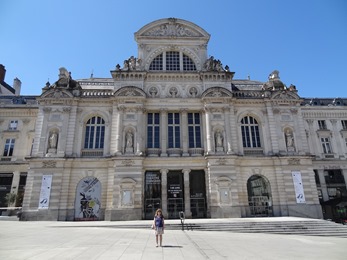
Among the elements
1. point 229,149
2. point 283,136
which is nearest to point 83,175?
point 229,149

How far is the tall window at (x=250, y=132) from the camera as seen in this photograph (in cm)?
3306

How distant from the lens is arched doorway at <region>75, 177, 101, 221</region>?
93.7ft

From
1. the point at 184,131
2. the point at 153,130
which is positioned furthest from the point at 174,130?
the point at 153,130

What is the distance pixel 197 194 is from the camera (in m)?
30.4

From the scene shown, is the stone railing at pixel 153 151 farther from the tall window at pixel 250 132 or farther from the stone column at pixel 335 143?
the stone column at pixel 335 143

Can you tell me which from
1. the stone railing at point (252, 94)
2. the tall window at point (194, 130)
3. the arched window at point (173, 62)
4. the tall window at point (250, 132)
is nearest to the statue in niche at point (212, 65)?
the arched window at point (173, 62)

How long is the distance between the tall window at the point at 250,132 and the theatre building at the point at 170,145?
146 mm

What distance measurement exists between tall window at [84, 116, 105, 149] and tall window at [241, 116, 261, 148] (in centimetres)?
1953

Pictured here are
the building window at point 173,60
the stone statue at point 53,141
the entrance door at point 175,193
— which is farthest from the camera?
the building window at point 173,60

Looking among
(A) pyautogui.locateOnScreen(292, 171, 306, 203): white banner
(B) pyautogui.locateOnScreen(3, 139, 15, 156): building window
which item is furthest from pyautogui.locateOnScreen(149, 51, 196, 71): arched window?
(B) pyautogui.locateOnScreen(3, 139, 15, 156): building window

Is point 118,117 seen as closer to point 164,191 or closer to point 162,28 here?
point 164,191

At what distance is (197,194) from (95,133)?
15793 mm

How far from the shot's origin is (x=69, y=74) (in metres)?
34.5

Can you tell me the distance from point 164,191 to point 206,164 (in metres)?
6.39
